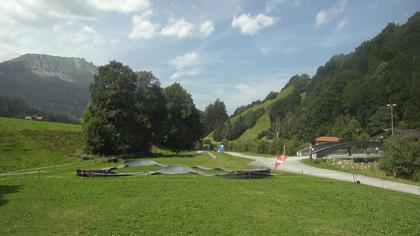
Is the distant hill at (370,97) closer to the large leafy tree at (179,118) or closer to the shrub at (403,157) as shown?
the large leafy tree at (179,118)

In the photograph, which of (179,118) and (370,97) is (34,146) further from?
(370,97)

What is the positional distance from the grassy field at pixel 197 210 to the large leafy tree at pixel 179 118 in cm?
6449

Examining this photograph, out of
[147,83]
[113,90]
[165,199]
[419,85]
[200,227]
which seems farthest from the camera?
[419,85]

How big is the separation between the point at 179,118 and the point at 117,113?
1107 inches

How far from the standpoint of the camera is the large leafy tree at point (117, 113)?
2516 inches

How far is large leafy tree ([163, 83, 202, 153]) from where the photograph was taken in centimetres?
9419

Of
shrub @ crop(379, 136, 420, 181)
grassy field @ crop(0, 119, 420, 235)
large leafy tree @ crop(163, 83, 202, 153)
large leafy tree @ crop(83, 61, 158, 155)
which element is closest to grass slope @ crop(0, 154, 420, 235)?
grassy field @ crop(0, 119, 420, 235)

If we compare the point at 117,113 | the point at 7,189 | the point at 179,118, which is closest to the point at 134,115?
the point at 117,113

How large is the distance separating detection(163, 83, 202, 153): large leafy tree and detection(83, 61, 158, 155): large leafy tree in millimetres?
10521

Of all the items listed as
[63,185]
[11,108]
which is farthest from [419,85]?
[11,108]

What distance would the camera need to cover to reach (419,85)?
12962 cm

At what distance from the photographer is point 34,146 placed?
61594mm

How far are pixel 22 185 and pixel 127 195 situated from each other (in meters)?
9.58

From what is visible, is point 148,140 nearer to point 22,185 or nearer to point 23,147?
point 23,147
